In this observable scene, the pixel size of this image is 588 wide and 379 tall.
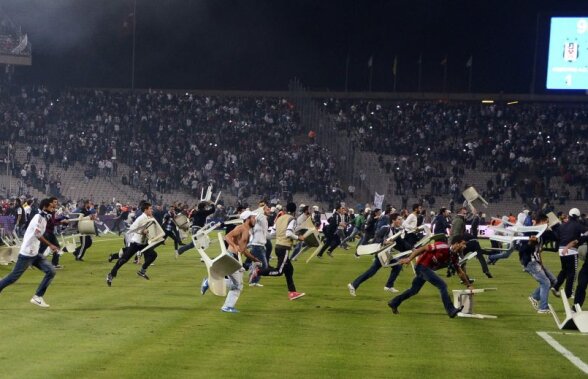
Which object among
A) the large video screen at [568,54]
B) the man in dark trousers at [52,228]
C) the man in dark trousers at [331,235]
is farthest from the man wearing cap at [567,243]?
the large video screen at [568,54]

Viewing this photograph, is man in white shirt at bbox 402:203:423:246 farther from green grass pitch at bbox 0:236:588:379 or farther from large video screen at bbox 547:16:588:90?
large video screen at bbox 547:16:588:90

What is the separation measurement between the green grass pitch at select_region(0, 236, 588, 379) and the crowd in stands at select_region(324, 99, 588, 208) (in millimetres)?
39303

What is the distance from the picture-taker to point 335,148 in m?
69.8

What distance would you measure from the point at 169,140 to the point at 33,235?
176ft

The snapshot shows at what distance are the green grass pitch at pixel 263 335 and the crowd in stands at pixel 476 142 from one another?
39.3 meters

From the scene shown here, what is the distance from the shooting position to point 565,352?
15.7m

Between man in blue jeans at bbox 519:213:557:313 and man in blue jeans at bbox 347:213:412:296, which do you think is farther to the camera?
man in blue jeans at bbox 347:213:412:296

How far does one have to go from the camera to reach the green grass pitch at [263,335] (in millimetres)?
13594

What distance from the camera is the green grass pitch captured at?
1359 centimetres

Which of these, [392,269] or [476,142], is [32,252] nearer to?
[392,269]

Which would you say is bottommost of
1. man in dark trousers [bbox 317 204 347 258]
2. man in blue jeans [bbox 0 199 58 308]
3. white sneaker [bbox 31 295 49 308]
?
man in dark trousers [bbox 317 204 347 258]

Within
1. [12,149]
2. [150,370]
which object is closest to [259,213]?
[150,370]

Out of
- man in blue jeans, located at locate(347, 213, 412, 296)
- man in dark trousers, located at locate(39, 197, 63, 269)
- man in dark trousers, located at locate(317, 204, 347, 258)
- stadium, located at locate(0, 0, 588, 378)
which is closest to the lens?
man in dark trousers, located at locate(39, 197, 63, 269)

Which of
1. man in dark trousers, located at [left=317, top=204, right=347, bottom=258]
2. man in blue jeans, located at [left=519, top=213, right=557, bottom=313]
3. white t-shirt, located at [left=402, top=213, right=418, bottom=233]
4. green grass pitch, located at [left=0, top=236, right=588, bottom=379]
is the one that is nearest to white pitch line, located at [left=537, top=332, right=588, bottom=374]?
green grass pitch, located at [left=0, top=236, right=588, bottom=379]
